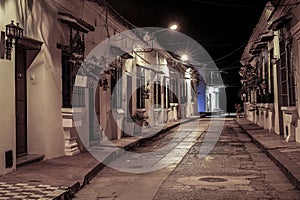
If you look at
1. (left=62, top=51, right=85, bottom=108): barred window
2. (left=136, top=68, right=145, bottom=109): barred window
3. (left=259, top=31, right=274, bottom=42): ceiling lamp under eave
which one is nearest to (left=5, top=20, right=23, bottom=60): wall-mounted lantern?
(left=62, top=51, right=85, bottom=108): barred window

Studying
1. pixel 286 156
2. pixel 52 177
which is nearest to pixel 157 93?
pixel 286 156

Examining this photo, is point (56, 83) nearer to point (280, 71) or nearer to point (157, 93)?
point (280, 71)

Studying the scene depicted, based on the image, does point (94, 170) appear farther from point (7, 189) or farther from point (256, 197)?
point (256, 197)

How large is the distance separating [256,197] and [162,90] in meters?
22.1

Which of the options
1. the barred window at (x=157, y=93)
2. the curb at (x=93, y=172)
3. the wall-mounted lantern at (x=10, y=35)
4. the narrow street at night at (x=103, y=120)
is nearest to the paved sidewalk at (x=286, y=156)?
the narrow street at night at (x=103, y=120)

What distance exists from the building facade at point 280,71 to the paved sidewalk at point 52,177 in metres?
6.06

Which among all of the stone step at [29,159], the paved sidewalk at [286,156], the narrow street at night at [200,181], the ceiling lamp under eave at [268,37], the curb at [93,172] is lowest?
the narrow street at night at [200,181]

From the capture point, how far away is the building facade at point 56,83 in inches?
346

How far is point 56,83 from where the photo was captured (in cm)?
1123

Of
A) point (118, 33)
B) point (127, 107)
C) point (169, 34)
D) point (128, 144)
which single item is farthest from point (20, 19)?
point (169, 34)

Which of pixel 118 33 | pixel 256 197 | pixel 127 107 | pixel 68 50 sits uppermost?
pixel 118 33

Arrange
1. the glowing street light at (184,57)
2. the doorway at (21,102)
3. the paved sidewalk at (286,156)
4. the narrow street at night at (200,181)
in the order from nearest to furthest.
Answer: the narrow street at night at (200,181) → the paved sidewalk at (286,156) → the doorway at (21,102) → the glowing street light at (184,57)

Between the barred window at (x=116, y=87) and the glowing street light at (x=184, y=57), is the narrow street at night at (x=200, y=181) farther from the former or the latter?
the glowing street light at (x=184, y=57)

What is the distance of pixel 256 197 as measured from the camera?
7289 mm
